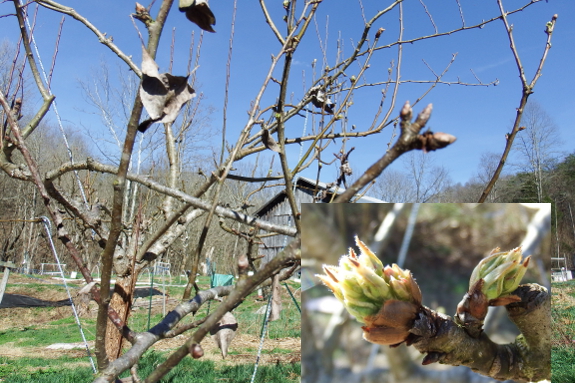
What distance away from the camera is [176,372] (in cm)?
477

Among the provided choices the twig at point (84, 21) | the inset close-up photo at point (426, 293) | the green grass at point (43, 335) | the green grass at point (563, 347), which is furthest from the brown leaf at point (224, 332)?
the green grass at point (43, 335)

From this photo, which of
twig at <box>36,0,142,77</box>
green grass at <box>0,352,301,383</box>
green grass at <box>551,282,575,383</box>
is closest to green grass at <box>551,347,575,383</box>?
green grass at <box>551,282,575,383</box>

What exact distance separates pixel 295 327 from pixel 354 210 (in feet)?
23.6

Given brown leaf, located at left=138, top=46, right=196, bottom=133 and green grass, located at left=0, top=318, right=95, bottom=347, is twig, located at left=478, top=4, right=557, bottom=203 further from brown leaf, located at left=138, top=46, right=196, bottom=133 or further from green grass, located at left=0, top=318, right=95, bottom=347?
green grass, located at left=0, top=318, right=95, bottom=347

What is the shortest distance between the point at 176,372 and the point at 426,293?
4538 mm

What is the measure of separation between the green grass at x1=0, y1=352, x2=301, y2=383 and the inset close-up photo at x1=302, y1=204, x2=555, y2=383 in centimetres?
380

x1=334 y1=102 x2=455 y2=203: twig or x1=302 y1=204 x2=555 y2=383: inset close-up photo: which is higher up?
x1=334 y1=102 x2=455 y2=203: twig

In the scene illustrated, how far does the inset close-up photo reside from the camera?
74 cm

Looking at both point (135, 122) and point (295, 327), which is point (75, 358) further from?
point (135, 122)

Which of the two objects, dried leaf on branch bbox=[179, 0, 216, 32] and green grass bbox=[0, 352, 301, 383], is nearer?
dried leaf on branch bbox=[179, 0, 216, 32]

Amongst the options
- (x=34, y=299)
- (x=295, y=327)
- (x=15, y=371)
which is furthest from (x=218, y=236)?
(x=15, y=371)

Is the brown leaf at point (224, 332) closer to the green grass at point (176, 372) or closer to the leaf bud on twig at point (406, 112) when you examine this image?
the leaf bud on twig at point (406, 112)

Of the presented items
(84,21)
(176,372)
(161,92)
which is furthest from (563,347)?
(161,92)

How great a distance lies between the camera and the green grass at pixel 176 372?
457 centimetres
